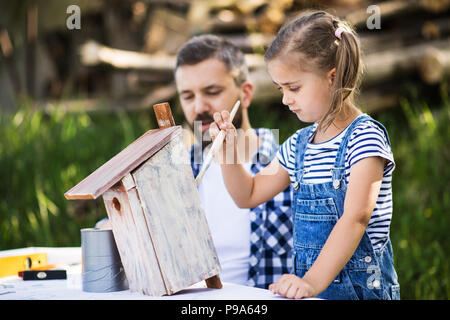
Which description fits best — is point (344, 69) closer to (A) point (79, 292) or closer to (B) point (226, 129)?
(B) point (226, 129)

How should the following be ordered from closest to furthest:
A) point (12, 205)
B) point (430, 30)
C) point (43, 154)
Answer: point (12, 205) < point (43, 154) < point (430, 30)

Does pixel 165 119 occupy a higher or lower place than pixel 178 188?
higher

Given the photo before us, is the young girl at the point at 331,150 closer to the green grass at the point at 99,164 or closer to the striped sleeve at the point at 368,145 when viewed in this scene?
the striped sleeve at the point at 368,145

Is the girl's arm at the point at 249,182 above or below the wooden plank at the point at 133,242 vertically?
above

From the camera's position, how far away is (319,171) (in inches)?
71.0

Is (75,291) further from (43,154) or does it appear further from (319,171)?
(43,154)

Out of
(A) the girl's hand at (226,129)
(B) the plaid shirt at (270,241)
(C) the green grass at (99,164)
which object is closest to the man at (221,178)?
(B) the plaid shirt at (270,241)

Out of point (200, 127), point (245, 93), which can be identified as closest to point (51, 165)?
point (245, 93)

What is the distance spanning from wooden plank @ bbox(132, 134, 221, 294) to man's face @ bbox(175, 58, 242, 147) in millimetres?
985

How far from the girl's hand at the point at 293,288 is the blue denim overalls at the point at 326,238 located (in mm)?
333

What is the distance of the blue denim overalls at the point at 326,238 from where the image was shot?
1740 mm

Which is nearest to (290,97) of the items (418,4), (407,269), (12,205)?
(407,269)

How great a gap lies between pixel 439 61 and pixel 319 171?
11.3 ft

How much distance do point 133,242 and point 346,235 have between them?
567mm
